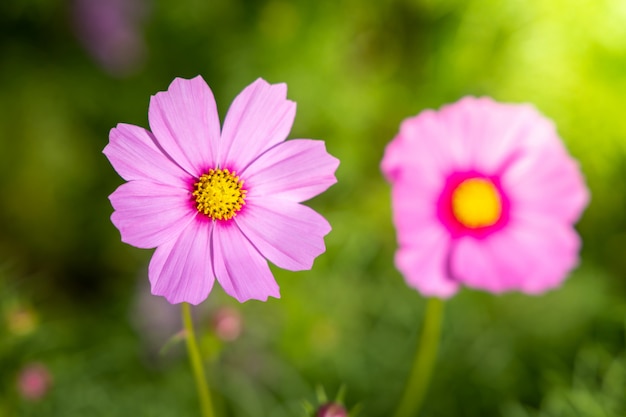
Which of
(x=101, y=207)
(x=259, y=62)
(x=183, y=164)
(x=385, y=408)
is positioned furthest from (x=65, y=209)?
(x=183, y=164)

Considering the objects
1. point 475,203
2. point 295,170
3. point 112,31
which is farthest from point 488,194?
point 112,31

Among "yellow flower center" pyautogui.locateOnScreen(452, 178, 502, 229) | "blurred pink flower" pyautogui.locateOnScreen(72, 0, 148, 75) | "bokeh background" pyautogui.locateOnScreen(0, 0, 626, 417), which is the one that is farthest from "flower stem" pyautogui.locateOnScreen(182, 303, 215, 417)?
"blurred pink flower" pyautogui.locateOnScreen(72, 0, 148, 75)

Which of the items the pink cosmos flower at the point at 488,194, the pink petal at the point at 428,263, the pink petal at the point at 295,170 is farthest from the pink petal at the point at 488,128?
the pink petal at the point at 295,170

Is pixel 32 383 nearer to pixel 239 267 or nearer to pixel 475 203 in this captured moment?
pixel 239 267

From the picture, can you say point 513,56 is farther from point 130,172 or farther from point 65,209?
point 130,172

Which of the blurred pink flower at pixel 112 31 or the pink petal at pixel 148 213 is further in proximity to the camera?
the blurred pink flower at pixel 112 31

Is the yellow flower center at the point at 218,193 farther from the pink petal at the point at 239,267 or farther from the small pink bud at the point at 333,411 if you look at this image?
the small pink bud at the point at 333,411
